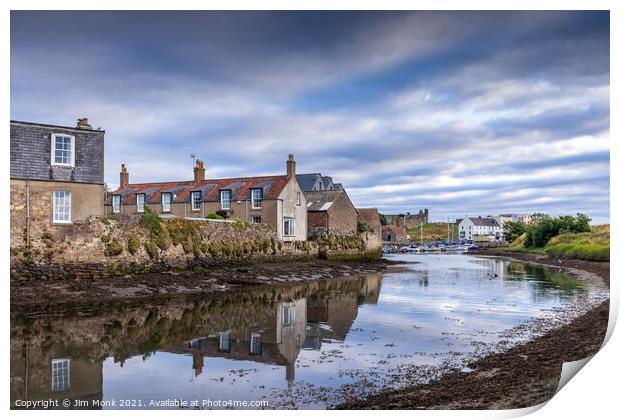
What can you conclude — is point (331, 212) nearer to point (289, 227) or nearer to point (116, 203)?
point (289, 227)

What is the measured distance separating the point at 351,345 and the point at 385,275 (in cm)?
1941

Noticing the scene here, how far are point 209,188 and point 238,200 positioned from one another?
302 centimetres

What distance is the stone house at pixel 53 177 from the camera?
54.3 feet

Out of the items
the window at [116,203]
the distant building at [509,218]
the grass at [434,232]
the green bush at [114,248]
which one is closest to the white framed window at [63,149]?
the green bush at [114,248]

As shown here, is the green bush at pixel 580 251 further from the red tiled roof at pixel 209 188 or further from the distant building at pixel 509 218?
the distant building at pixel 509 218

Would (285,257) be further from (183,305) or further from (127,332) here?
(127,332)

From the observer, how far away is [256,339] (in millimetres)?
11414

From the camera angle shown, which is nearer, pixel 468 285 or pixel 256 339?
pixel 256 339

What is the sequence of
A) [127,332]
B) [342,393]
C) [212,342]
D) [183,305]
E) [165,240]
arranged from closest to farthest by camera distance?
[342,393], [212,342], [127,332], [183,305], [165,240]

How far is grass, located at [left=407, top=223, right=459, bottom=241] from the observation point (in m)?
110

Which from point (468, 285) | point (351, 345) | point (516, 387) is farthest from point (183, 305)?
point (468, 285)

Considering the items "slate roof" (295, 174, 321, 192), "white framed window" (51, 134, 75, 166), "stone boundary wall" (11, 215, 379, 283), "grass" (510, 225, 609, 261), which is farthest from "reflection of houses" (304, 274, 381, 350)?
"slate roof" (295, 174, 321, 192)

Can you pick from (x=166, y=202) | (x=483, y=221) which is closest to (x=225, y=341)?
(x=166, y=202)
